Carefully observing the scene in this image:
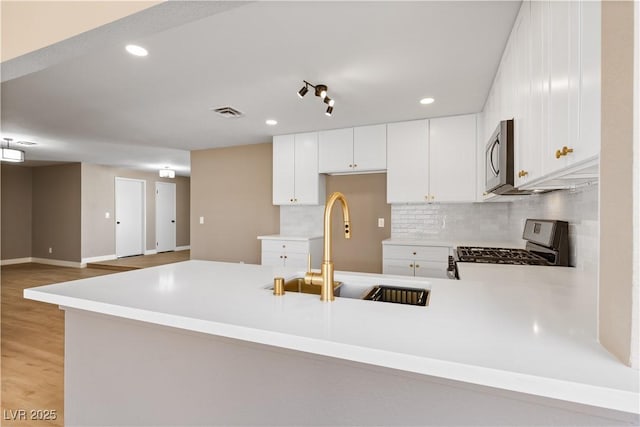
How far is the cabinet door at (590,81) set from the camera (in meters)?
0.88

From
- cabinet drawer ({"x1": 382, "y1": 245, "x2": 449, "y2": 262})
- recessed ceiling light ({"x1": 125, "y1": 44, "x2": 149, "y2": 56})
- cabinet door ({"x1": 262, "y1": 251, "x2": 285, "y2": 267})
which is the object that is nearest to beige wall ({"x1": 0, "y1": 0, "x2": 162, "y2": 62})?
recessed ceiling light ({"x1": 125, "y1": 44, "x2": 149, "y2": 56})

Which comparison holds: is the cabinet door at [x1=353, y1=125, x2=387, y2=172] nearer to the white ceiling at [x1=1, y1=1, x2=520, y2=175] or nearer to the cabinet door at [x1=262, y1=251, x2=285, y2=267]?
the white ceiling at [x1=1, y1=1, x2=520, y2=175]

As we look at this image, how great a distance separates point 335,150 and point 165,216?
662cm

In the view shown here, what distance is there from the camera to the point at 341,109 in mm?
3373

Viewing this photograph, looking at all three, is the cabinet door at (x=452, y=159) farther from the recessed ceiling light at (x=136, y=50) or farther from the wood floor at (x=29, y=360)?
the wood floor at (x=29, y=360)

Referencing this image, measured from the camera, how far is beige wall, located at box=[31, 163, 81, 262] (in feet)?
23.5

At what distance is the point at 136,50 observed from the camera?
2.16 m

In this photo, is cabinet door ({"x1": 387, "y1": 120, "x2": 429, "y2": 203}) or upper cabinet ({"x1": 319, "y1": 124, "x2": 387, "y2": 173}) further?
upper cabinet ({"x1": 319, "y1": 124, "x2": 387, "y2": 173})

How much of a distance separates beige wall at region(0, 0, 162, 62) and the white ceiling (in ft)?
0.34

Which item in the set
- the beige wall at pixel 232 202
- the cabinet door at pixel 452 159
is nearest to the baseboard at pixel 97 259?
the beige wall at pixel 232 202

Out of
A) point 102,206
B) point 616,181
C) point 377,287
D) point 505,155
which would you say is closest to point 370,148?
point 505,155

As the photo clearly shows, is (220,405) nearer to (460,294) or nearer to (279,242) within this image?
(460,294)

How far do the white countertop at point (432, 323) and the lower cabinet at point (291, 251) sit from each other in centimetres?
255

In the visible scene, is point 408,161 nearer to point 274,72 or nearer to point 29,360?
point 274,72
